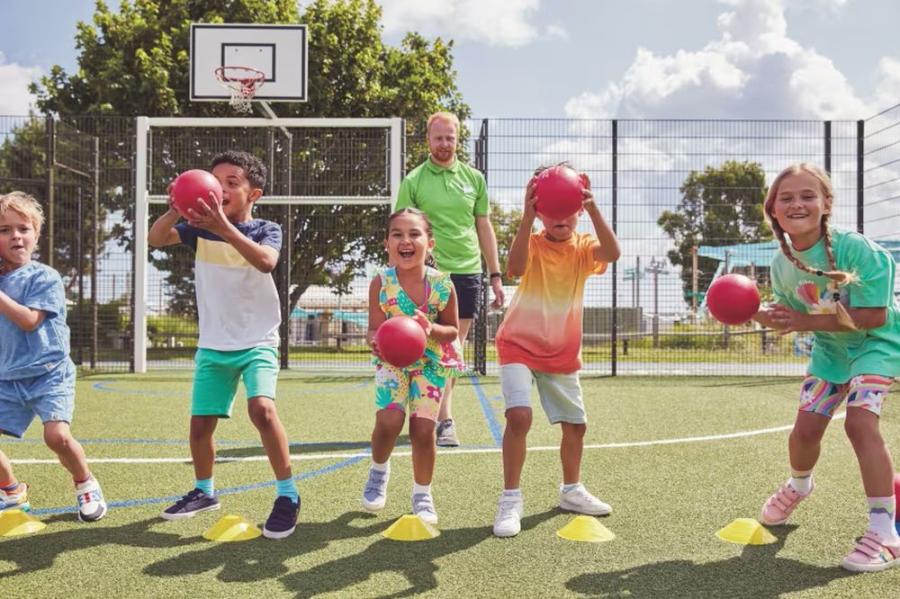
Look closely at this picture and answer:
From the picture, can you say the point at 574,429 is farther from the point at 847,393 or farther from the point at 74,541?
the point at 74,541

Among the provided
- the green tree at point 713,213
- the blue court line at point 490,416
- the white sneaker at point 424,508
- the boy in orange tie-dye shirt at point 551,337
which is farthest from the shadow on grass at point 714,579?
the green tree at point 713,213

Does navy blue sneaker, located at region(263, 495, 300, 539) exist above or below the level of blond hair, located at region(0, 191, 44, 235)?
below

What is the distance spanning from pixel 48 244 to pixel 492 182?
716 cm

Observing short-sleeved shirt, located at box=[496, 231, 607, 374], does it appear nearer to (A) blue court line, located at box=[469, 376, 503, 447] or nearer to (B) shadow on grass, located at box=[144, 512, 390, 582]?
(B) shadow on grass, located at box=[144, 512, 390, 582]

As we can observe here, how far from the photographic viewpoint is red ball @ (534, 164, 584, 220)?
140 inches

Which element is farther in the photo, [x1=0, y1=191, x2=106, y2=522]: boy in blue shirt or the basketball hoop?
the basketball hoop

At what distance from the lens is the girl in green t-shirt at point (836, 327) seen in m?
3.29

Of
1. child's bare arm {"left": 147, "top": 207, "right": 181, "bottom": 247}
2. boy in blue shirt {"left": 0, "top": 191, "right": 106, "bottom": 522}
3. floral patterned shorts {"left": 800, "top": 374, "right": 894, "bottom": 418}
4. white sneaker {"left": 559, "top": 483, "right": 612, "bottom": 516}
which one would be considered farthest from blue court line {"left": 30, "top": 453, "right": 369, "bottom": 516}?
floral patterned shorts {"left": 800, "top": 374, "right": 894, "bottom": 418}

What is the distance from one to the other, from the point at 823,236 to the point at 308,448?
376 cm

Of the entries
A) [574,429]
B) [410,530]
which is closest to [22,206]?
[410,530]

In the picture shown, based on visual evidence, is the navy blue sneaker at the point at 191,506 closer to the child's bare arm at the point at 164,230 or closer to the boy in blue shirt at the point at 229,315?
the boy in blue shirt at the point at 229,315

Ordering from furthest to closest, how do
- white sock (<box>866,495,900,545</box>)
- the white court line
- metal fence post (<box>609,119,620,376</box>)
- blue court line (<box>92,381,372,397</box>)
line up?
metal fence post (<box>609,119,620,376</box>) < blue court line (<box>92,381,372,397</box>) < the white court line < white sock (<box>866,495,900,545</box>)

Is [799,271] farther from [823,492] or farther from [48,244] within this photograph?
[48,244]

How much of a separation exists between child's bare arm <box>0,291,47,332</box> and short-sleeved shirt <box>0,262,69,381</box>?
51 mm
